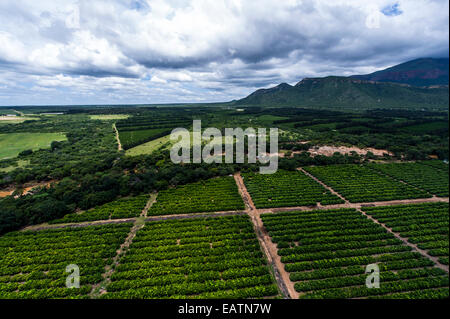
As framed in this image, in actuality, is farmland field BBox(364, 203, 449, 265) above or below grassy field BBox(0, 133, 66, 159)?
below

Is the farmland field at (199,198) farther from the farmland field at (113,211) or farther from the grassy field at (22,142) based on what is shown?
the grassy field at (22,142)

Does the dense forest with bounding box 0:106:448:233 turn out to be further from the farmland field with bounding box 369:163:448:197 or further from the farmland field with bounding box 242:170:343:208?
the farmland field with bounding box 242:170:343:208

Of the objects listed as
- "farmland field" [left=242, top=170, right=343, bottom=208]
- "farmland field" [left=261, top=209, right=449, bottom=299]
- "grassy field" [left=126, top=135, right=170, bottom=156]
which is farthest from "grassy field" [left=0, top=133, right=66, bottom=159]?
"farmland field" [left=261, top=209, right=449, bottom=299]

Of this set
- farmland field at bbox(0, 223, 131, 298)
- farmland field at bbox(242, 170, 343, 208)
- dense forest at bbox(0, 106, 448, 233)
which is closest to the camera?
farmland field at bbox(0, 223, 131, 298)

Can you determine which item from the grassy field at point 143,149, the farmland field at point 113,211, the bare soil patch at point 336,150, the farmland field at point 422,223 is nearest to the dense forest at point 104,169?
the farmland field at point 113,211

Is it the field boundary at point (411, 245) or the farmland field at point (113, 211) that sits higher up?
the farmland field at point (113, 211)
